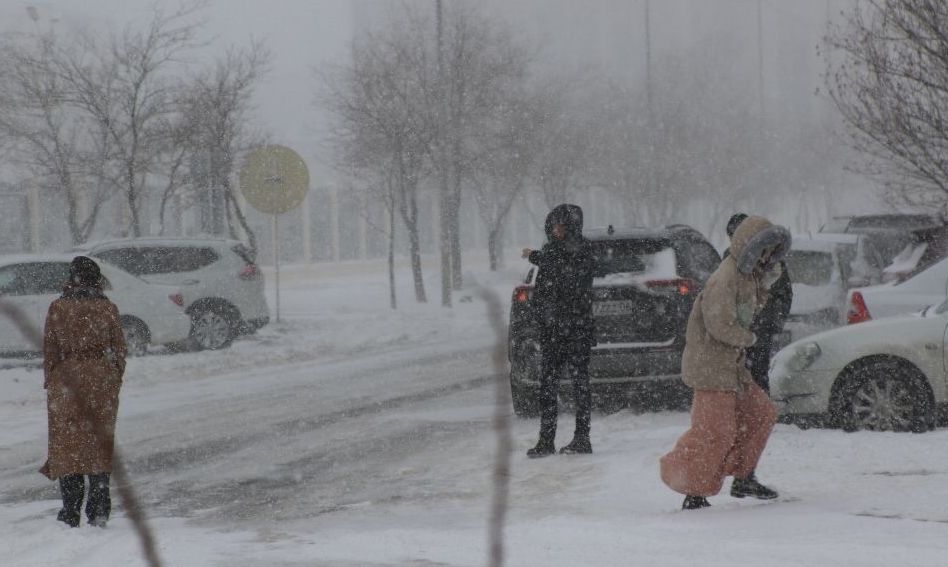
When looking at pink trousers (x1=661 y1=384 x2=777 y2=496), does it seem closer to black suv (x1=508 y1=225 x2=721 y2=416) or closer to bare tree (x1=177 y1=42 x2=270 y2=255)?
black suv (x1=508 y1=225 x2=721 y2=416)

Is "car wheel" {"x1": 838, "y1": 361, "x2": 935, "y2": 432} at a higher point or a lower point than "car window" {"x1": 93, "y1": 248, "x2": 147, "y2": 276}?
lower

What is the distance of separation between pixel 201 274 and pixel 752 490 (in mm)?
13178

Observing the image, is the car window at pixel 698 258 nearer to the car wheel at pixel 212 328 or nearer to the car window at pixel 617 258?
the car window at pixel 617 258

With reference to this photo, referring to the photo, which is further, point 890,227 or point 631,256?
point 890,227

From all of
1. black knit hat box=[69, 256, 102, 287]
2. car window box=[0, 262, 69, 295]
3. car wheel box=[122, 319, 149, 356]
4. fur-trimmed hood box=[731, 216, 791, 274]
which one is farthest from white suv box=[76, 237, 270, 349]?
fur-trimmed hood box=[731, 216, 791, 274]

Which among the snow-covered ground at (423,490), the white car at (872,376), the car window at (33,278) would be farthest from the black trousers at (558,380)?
the car window at (33,278)

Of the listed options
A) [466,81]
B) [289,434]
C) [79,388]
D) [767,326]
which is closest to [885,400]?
[767,326]

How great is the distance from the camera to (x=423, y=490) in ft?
26.0

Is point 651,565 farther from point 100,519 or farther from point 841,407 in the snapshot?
point 841,407

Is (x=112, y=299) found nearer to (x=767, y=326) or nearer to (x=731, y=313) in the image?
(x=767, y=326)

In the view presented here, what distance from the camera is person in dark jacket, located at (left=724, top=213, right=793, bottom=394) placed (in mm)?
8125

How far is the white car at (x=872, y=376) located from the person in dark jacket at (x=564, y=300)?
1.71m

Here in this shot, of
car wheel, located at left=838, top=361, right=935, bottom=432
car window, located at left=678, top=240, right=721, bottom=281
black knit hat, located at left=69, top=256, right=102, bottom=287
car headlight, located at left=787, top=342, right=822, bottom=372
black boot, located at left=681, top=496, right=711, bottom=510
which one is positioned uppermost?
black knit hat, located at left=69, top=256, right=102, bottom=287

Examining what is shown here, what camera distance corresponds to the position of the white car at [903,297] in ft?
39.4
